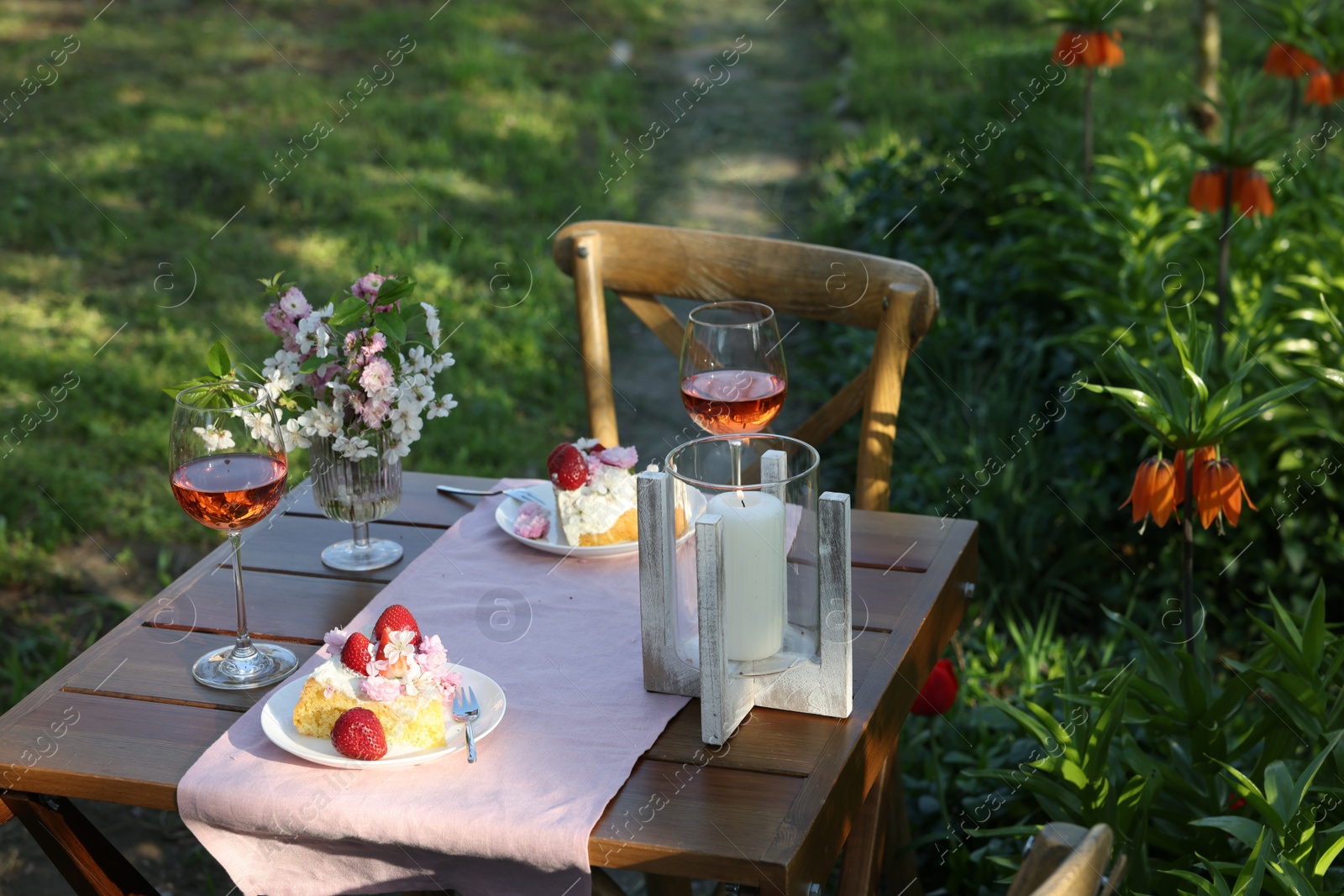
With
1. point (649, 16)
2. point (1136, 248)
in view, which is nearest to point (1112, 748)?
point (1136, 248)

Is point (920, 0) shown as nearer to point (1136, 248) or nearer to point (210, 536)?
point (1136, 248)

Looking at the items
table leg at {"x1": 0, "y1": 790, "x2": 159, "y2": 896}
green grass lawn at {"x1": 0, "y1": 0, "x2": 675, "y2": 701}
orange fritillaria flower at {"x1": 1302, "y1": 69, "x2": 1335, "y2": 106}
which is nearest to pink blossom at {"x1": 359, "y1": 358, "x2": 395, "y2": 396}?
table leg at {"x1": 0, "y1": 790, "x2": 159, "y2": 896}

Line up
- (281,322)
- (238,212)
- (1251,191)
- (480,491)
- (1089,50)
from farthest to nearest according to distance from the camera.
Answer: (238,212) < (1089,50) < (1251,191) < (480,491) < (281,322)

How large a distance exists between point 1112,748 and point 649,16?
8.74m

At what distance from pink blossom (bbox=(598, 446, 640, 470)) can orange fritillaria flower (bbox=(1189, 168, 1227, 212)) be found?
5.93 feet

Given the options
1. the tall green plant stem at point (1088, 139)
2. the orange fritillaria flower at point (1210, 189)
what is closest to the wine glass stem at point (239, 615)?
the orange fritillaria flower at point (1210, 189)

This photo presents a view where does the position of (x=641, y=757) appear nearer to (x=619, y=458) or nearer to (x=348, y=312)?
(x=619, y=458)

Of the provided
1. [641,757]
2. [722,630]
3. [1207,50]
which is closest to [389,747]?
[641,757]

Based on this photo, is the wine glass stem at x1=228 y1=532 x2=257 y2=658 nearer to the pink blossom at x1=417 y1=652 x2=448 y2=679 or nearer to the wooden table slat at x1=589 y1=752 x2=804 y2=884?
the pink blossom at x1=417 y1=652 x2=448 y2=679

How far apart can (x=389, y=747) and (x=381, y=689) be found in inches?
2.3

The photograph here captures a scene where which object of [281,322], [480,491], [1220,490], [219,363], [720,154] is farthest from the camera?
[720,154]

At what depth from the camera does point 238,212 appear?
580cm

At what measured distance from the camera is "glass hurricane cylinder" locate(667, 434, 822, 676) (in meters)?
1.24

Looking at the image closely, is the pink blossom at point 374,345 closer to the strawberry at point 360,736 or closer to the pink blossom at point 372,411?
the pink blossom at point 372,411
